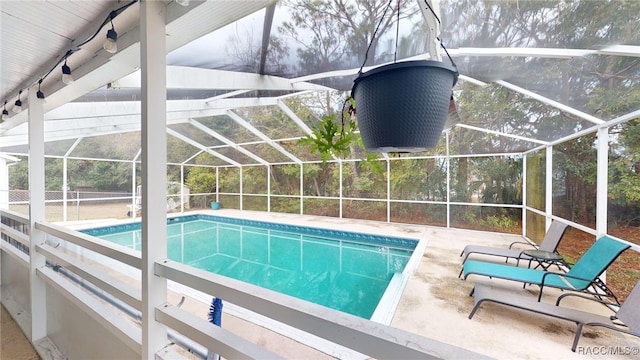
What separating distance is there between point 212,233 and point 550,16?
8515mm

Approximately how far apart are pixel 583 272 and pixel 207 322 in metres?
3.94

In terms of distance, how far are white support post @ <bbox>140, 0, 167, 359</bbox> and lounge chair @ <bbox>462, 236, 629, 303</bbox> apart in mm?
3501

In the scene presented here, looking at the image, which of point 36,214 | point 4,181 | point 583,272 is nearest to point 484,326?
point 583,272

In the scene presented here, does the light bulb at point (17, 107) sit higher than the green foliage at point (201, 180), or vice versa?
the light bulb at point (17, 107)

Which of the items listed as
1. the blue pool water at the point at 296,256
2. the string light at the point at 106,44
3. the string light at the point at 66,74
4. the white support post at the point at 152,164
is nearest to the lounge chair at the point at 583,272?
the blue pool water at the point at 296,256

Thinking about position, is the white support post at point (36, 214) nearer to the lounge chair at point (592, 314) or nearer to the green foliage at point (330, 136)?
the green foliage at point (330, 136)

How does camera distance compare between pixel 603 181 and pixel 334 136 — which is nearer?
pixel 334 136

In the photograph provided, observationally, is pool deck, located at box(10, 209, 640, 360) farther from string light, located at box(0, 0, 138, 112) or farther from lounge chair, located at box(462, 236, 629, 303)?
string light, located at box(0, 0, 138, 112)

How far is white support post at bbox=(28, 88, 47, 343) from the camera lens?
98.7 inches

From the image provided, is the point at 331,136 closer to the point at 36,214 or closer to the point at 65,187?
the point at 36,214

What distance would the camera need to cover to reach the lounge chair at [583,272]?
2.75 metres

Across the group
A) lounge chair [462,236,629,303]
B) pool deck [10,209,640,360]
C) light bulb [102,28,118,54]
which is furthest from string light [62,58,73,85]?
lounge chair [462,236,629,303]

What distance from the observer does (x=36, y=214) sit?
258cm

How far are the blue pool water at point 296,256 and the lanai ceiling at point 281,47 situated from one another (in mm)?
3207
